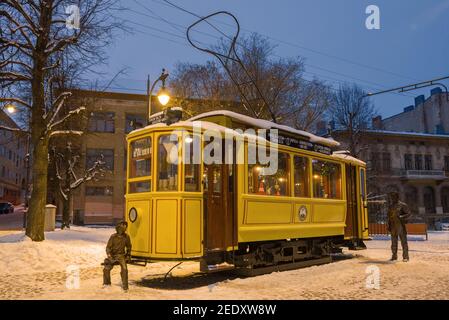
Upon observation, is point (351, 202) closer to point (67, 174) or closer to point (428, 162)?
point (67, 174)

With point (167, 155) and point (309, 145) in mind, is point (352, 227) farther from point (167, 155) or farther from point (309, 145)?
point (167, 155)

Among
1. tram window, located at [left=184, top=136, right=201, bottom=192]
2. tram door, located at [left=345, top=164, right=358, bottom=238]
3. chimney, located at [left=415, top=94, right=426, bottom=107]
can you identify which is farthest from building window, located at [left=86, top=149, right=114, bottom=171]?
chimney, located at [left=415, top=94, right=426, bottom=107]

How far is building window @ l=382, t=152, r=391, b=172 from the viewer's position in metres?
45.0

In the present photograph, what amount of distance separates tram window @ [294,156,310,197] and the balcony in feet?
122

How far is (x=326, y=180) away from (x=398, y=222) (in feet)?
8.03

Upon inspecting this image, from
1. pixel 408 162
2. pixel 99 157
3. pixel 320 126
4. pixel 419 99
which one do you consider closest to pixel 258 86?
pixel 320 126

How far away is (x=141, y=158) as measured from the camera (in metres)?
9.06

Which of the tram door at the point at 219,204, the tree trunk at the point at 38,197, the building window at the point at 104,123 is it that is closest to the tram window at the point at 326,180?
the tram door at the point at 219,204

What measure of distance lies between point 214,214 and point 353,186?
6.79 m

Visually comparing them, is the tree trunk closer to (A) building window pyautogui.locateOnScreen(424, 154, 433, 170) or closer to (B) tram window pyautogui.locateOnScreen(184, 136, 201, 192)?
(B) tram window pyautogui.locateOnScreen(184, 136, 201, 192)

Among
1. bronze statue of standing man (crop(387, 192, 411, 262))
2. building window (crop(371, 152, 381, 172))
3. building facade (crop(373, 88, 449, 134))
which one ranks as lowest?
bronze statue of standing man (crop(387, 192, 411, 262))

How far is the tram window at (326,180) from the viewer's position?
39.4 feet

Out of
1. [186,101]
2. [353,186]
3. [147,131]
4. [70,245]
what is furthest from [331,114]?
[147,131]

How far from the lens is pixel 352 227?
13836 millimetres
